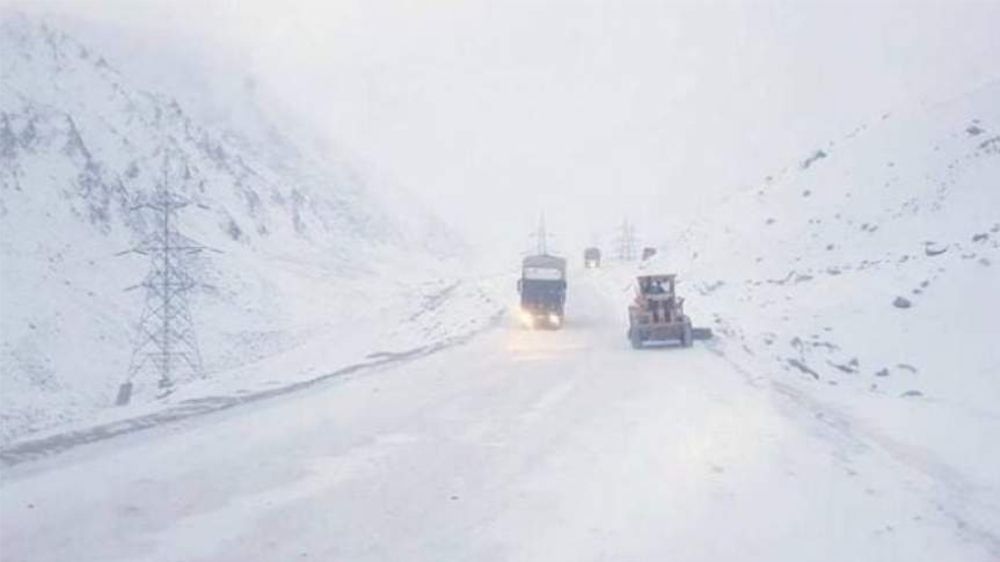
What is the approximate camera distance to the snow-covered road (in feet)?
29.2

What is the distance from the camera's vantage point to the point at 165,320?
34312mm

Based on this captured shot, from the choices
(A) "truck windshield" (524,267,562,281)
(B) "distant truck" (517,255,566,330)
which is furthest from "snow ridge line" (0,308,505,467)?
(A) "truck windshield" (524,267,562,281)

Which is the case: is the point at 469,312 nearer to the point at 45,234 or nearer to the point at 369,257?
the point at 45,234

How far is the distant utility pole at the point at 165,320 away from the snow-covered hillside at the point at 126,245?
2.99 feet

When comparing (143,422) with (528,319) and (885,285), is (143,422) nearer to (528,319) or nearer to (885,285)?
(528,319)

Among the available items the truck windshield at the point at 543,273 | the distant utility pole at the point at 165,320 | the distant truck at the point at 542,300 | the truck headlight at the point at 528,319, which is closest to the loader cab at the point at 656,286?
the distant truck at the point at 542,300

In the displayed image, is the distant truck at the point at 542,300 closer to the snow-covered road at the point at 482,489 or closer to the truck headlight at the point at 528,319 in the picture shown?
the truck headlight at the point at 528,319

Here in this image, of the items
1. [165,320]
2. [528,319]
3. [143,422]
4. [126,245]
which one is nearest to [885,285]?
[528,319]

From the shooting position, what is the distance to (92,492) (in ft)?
33.2

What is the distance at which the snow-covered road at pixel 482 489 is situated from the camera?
891 centimetres

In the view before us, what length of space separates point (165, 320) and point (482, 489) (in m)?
26.4

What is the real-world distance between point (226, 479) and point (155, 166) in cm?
6721

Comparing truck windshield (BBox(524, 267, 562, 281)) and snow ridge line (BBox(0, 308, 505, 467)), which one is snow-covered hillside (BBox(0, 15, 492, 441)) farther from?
truck windshield (BBox(524, 267, 562, 281))

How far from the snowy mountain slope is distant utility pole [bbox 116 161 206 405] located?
21.1m
